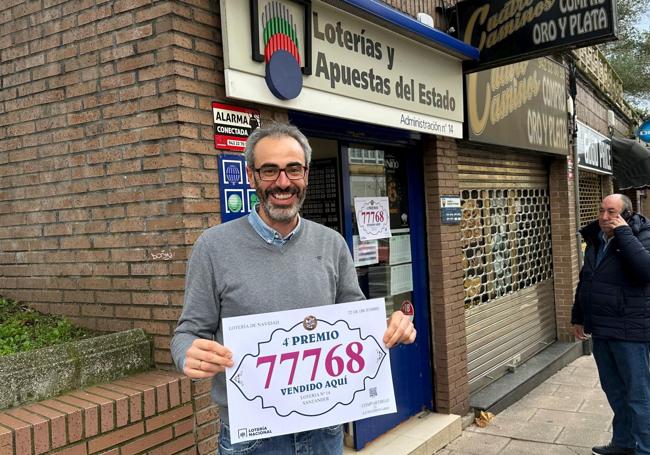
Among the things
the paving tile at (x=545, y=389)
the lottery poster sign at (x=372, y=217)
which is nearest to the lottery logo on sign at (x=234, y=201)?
the lottery poster sign at (x=372, y=217)

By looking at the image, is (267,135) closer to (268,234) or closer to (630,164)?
(268,234)

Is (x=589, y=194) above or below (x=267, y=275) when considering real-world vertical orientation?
above

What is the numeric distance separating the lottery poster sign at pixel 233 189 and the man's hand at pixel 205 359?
54.8 inches

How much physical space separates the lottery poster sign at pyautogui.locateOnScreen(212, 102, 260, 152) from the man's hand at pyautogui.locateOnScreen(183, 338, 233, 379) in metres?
1.55

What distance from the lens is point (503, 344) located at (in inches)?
269

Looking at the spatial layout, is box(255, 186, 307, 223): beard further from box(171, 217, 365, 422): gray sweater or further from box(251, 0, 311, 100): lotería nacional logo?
box(251, 0, 311, 100): lotería nacional logo

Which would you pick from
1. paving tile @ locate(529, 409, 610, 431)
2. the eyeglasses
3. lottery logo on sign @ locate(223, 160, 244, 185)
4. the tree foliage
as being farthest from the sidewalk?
the tree foliage

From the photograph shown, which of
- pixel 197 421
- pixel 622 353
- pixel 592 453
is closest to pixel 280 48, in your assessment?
pixel 197 421

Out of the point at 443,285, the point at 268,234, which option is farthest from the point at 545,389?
the point at 268,234

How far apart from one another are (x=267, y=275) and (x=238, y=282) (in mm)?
108

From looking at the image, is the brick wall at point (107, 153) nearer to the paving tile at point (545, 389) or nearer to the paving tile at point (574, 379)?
the paving tile at point (545, 389)

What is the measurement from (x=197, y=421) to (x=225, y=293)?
1.24 metres

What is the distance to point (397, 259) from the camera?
Answer: 511 cm

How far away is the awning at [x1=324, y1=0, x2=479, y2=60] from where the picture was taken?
12.6ft
